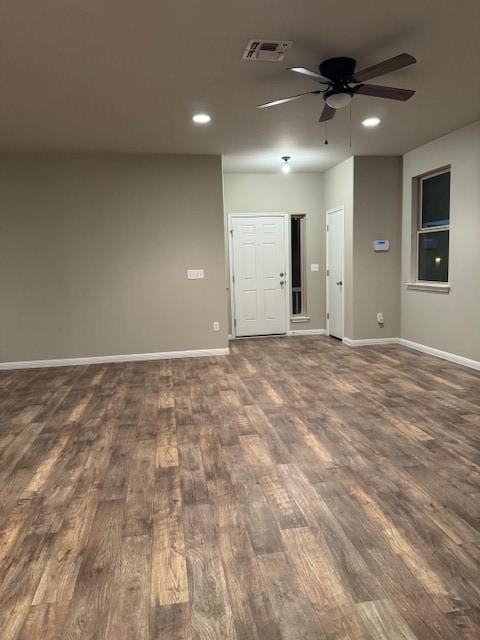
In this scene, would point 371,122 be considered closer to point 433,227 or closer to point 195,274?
point 433,227

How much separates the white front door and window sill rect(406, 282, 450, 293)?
6.84 feet

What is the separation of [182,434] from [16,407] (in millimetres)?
1840

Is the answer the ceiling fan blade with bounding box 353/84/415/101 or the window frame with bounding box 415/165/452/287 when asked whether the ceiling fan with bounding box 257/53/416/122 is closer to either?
the ceiling fan blade with bounding box 353/84/415/101

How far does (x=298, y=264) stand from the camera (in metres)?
7.92

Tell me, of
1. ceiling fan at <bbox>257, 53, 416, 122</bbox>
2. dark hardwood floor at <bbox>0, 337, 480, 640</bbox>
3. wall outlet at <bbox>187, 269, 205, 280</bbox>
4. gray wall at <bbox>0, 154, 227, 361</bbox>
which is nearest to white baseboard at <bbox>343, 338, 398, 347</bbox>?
gray wall at <bbox>0, 154, 227, 361</bbox>

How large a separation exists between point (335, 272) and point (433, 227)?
174cm

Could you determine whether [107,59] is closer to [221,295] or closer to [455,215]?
[221,295]

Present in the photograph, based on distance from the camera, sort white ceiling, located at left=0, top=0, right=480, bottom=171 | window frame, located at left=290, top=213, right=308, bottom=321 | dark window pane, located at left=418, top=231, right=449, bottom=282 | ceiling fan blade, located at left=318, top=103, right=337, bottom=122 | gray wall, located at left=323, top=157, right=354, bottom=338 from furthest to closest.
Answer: window frame, located at left=290, top=213, right=308, bottom=321 → gray wall, located at left=323, top=157, right=354, bottom=338 → dark window pane, located at left=418, top=231, right=449, bottom=282 → ceiling fan blade, located at left=318, top=103, right=337, bottom=122 → white ceiling, located at left=0, top=0, right=480, bottom=171

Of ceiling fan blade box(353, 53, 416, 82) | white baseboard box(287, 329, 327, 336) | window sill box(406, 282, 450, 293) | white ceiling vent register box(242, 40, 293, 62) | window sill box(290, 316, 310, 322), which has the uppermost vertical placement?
white ceiling vent register box(242, 40, 293, 62)

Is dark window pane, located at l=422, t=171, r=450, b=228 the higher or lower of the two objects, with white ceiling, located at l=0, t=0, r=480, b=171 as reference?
lower

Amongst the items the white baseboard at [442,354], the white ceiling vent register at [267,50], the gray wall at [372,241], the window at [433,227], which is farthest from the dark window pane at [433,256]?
the white ceiling vent register at [267,50]

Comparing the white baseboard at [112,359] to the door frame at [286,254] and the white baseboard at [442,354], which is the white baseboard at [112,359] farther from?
the white baseboard at [442,354]

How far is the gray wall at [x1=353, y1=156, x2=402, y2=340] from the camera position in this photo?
655 cm

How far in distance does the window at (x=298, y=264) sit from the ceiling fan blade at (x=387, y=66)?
463 centimetres
